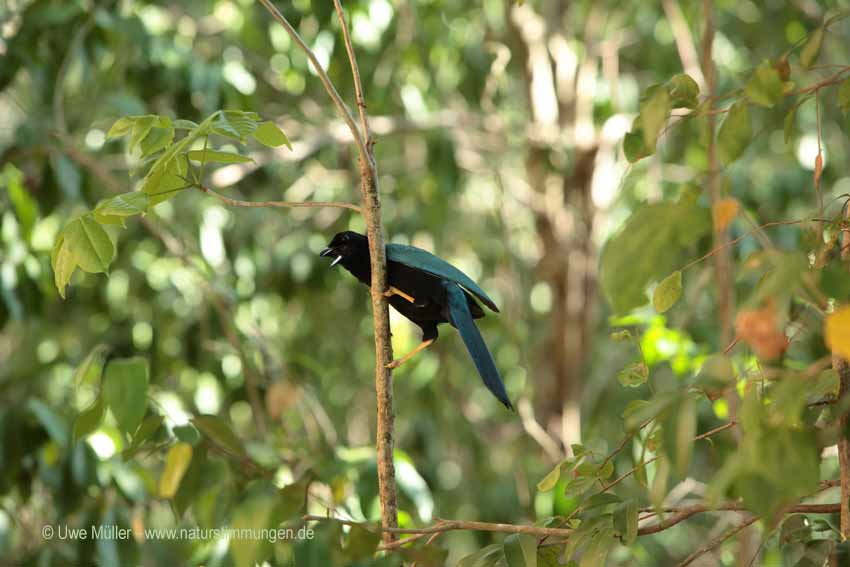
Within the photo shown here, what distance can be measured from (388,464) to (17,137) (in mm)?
2569

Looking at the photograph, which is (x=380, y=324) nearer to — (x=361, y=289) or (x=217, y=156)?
(x=217, y=156)

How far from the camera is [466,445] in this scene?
21.1ft

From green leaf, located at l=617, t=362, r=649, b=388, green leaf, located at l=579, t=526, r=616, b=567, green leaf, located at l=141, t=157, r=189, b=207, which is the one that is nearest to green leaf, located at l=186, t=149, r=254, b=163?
green leaf, located at l=141, t=157, r=189, b=207

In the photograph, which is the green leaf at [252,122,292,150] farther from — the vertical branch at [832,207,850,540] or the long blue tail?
the vertical branch at [832,207,850,540]

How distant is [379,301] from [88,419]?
2.82 ft

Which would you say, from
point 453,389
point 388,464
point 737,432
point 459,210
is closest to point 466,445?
point 453,389

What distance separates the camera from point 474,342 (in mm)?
2342

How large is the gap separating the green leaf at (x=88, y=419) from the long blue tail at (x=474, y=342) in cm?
90

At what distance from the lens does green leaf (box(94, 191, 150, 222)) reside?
164cm

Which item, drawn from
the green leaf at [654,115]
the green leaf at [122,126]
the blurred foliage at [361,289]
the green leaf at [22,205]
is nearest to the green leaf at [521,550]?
the blurred foliage at [361,289]

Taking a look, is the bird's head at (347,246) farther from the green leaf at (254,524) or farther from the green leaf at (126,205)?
the green leaf at (254,524)

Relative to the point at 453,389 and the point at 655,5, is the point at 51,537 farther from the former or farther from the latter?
the point at 655,5

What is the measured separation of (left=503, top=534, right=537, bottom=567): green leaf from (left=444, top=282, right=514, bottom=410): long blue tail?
1.33ft

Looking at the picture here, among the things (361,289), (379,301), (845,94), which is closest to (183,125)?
(379,301)
